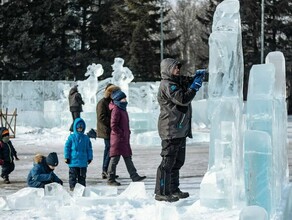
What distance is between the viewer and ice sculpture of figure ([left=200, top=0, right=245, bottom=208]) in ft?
22.1

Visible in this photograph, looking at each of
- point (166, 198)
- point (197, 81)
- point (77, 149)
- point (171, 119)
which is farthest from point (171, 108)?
point (77, 149)

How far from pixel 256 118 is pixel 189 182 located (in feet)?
11.7

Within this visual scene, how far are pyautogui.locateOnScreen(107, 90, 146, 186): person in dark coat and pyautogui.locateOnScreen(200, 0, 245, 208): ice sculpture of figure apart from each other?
2.22 metres

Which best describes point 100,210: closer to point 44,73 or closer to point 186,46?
point 44,73

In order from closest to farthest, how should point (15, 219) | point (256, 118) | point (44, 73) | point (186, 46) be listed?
point (256, 118) → point (15, 219) → point (44, 73) → point (186, 46)

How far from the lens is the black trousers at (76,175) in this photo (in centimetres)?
840

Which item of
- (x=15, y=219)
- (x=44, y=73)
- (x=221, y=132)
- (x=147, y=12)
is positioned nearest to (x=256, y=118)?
(x=221, y=132)

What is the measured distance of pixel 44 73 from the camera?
34.5 m

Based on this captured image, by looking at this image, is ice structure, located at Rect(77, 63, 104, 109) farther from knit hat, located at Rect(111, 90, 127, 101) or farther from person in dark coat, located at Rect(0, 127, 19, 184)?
knit hat, located at Rect(111, 90, 127, 101)

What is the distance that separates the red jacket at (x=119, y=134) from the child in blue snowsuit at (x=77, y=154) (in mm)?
522

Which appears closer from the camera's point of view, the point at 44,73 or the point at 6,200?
the point at 6,200

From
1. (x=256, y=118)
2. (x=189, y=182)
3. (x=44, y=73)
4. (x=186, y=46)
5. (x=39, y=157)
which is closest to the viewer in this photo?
(x=256, y=118)

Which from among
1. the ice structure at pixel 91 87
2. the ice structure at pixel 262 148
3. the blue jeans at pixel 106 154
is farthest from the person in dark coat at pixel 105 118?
the ice structure at pixel 91 87

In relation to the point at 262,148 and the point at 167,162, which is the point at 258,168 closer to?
the point at 262,148
